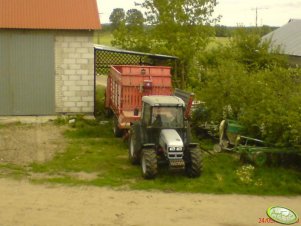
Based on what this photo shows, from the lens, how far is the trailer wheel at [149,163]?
515 inches

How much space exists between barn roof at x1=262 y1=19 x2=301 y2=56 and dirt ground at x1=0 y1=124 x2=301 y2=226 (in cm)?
2408

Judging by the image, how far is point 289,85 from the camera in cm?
1611

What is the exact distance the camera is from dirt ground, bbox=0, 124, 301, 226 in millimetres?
10773

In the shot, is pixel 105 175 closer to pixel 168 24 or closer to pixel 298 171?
pixel 298 171

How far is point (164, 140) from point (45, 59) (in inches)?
357

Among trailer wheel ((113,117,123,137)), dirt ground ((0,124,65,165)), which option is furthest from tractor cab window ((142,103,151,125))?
trailer wheel ((113,117,123,137))

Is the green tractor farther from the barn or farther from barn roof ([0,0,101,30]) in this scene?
barn roof ([0,0,101,30])

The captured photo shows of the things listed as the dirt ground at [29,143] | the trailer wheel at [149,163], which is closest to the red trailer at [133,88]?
the dirt ground at [29,143]

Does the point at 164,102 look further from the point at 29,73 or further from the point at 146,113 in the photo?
the point at 29,73

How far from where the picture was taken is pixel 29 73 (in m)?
20.7

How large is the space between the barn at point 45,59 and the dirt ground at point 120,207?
797cm

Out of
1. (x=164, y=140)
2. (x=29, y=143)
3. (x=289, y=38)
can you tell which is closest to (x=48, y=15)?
(x=29, y=143)

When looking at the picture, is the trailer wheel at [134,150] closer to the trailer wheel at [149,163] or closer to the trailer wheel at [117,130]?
the trailer wheel at [149,163]

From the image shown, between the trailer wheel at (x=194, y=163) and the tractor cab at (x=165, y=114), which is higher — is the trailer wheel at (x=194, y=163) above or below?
below
